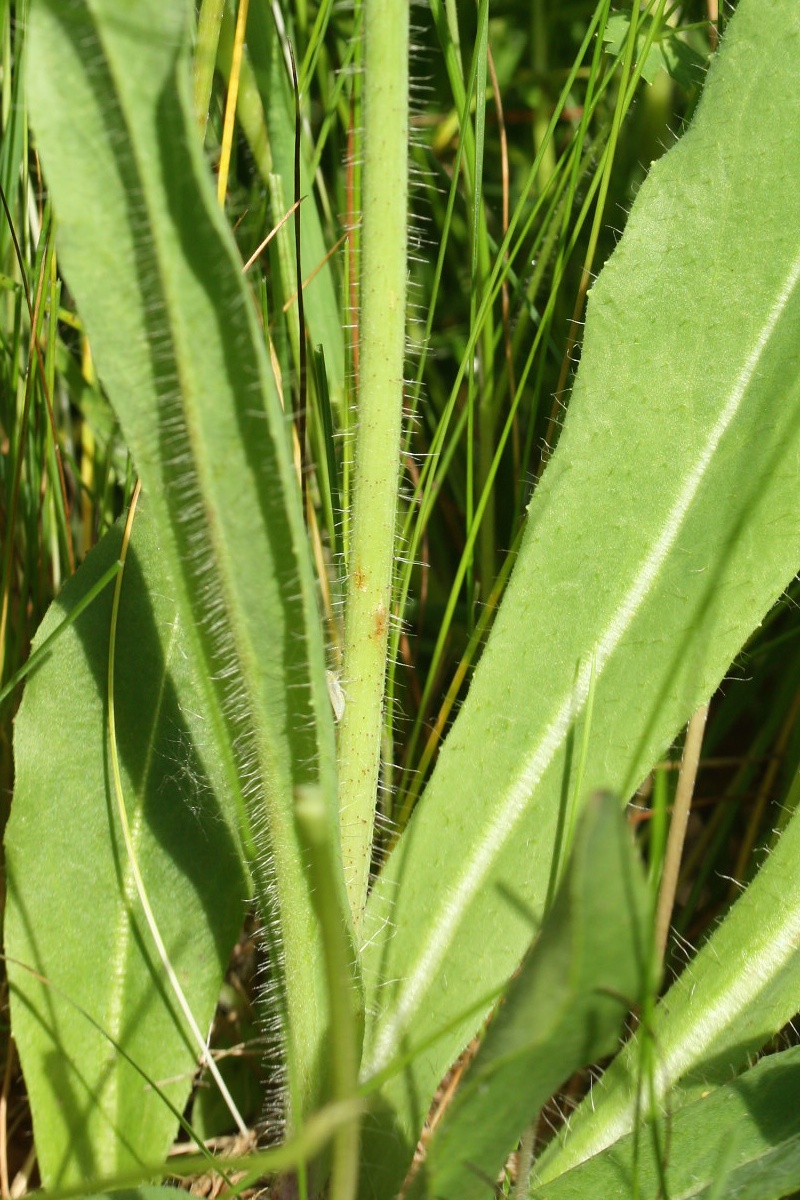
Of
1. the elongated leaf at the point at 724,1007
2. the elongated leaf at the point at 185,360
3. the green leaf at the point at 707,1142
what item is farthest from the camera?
the elongated leaf at the point at 724,1007

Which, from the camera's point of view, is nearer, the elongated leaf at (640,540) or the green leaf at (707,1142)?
the green leaf at (707,1142)

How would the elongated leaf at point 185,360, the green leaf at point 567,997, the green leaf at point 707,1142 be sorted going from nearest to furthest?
the green leaf at point 567,997 → the elongated leaf at point 185,360 → the green leaf at point 707,1142

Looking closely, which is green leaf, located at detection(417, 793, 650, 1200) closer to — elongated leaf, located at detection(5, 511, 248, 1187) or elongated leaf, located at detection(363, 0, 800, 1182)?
elongated leaf, located at detection(363, 0, 800, 1182)

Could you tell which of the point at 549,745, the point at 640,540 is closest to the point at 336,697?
the point at 549,745

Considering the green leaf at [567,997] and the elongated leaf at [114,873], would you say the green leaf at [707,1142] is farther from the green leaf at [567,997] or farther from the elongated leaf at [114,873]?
the elongated leaf at [114,873]

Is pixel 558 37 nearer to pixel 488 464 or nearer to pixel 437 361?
pixel 437 361

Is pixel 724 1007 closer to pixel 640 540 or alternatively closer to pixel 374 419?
pixel 640 540

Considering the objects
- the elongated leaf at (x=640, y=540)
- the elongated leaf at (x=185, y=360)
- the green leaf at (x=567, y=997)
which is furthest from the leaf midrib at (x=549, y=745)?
the green leaf at (x=567, y=997)

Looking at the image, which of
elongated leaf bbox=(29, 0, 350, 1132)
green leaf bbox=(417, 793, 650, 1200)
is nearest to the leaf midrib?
elongated leaf bbox=(29, 0, 350, 1132)
